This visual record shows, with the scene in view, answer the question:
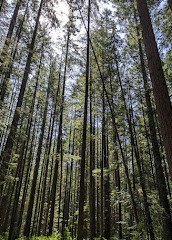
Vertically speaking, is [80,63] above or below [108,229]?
above

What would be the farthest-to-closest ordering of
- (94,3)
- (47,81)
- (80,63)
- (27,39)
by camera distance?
(47,81) → (80,63) → (27,39) → (94,3)

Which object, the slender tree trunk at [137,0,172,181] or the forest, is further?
the forest

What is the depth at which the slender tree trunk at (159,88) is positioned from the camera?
2.90 meters

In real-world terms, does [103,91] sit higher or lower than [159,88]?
higher

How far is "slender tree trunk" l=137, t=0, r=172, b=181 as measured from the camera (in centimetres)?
290

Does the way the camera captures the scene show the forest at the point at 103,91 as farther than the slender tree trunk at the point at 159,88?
Yes

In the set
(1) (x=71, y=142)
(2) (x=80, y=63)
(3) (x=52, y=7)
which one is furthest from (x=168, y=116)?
(1) (x=71, y=142)

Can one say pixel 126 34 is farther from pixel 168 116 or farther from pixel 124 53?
pixel 168 116

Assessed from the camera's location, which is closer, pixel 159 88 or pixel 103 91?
pixel 159 88

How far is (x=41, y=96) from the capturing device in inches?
457

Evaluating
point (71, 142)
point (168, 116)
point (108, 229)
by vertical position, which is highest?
point (71, 142)

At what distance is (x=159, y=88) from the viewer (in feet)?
10.9

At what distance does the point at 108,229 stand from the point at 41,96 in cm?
947

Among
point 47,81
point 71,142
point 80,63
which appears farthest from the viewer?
point 71,142
